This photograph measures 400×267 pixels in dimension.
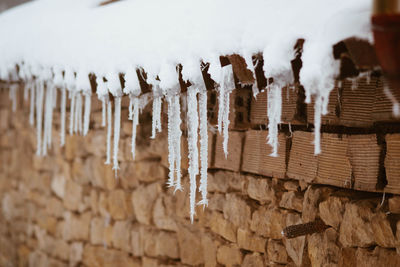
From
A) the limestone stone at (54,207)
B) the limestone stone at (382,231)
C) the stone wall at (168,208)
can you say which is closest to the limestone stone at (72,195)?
the stone wall at (168,208)

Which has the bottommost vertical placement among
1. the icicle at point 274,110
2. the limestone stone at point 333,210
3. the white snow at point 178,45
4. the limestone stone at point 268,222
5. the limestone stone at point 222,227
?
the limestone stone at point 222,227

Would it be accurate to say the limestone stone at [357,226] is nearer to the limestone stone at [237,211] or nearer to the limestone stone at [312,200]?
the limestone stone at [312,200]

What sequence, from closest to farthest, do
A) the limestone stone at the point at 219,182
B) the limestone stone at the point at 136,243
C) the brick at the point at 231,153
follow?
the brick at the point at 231,153
the limestone stone at the point at 219,182
the limestone stone at the point at 136,243

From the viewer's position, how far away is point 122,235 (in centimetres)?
368

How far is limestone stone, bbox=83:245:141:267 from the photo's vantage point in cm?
364

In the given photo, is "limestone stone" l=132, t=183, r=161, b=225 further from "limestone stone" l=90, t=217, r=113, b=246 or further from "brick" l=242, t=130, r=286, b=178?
"brick" l=242, t=130, r=286, b=178

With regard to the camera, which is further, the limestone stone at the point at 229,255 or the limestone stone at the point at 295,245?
the limestone stone at the point at 229,255

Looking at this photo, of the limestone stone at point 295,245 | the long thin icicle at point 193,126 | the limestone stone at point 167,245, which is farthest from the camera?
the limestone stone at point 167,245

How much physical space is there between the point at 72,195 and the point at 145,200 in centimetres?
106

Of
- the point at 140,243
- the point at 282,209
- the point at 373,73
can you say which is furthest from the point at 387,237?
the point at 140,243

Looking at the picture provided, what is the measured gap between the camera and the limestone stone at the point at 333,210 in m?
2.19

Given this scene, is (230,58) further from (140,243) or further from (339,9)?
(140,243)

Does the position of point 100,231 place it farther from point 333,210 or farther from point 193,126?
point 333,210

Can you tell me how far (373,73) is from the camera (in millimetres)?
1599
